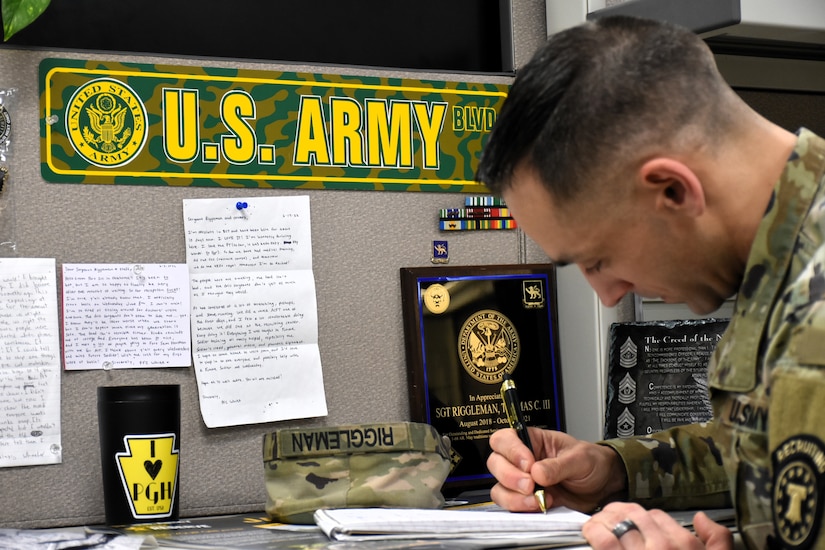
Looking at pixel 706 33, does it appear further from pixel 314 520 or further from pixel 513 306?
pixel 314 520

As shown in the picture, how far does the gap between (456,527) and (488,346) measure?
40 cm

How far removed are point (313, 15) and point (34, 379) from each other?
1.68 ft

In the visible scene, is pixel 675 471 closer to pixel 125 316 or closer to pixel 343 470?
pixel 343 470

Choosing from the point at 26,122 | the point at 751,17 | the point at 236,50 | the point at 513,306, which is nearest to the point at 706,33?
the point at 751,17

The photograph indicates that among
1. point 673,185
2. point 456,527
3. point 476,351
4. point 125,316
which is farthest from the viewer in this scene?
point 476,351

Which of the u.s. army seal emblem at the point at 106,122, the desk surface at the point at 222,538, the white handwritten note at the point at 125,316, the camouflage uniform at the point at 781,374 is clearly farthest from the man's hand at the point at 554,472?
the u.s. army seal emblem at the point at 106,122

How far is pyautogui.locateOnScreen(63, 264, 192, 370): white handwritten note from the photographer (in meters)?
1.03

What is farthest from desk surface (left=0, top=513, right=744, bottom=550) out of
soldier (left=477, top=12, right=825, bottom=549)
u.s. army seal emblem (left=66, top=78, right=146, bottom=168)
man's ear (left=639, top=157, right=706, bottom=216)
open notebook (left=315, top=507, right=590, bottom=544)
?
u.s. army seal emblem (left=66, top=78, right=146, bottom=168)

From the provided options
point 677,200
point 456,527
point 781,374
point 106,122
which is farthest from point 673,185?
point 106,122

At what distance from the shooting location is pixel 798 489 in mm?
534

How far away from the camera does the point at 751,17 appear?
97 centimetres

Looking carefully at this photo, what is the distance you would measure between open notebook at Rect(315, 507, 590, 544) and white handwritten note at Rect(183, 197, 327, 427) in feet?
0.92

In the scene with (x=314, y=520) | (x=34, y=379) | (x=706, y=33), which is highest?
(x=706, y=33)

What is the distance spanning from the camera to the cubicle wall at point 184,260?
102 centimetres
